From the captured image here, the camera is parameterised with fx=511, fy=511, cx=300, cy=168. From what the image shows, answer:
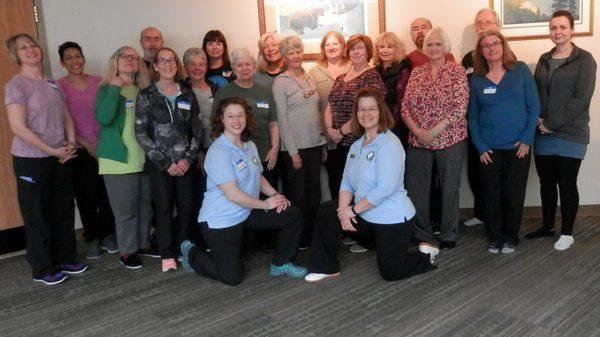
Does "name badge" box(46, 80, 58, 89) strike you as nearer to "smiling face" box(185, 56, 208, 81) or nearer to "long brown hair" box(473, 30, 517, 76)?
"smiling face" box(185, 56, 208, 81)

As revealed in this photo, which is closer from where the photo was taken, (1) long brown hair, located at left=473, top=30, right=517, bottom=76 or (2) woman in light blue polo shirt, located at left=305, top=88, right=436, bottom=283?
(2) woman in light blue polo shirt, located at left=305, top=88, right=436, bottom=283

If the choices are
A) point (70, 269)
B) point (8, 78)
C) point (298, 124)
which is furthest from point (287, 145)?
point (8, 78)

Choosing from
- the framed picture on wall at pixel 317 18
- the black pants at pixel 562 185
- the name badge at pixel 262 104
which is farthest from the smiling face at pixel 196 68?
the black pants at pixel 562 185

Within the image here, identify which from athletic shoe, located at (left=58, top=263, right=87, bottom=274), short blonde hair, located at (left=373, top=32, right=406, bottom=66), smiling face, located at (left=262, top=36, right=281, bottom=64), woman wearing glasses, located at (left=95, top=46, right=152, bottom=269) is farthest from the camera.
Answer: smiling face, located at (left=262, top=36, right=281, bottom=64)

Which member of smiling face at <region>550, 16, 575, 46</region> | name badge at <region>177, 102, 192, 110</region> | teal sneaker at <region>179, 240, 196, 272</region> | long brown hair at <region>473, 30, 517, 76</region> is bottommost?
teal sneaker at <region>179, 240, 196, 272</region>

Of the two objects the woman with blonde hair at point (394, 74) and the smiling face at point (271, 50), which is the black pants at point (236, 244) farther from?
the smiling face at point (271, 50)

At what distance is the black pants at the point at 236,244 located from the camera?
3102 mm

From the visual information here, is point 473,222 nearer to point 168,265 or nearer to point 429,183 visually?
point 429,183

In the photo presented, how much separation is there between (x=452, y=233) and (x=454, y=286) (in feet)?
2.34

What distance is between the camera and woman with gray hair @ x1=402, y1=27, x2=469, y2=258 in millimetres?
3363

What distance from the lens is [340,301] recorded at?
282 cm

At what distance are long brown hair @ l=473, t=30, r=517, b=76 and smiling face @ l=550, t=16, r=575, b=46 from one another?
0.31 meters

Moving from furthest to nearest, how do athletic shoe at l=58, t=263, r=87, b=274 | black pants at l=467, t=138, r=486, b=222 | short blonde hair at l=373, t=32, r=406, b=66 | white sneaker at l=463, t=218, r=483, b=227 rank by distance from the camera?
white sneaker at l=463, t=218, r=483, b=227 → black pants at l=467, t=138, r=486, b=222 → short blonde hair at l=373, t=32, r=406, b=66 → athletic shoe at l=58, t=263, r=87, b=274

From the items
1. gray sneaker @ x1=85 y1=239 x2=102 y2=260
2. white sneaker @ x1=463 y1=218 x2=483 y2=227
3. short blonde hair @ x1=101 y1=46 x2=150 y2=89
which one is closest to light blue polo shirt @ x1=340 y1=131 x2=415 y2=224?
white sneaker @ x1=463 y1=218 x2=483 y2=227
